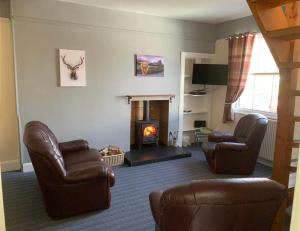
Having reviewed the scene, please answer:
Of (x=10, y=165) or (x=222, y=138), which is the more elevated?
(x=222, y=138)

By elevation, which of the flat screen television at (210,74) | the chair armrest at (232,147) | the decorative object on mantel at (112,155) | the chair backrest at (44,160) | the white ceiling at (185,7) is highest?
the white ceiling at (185,7)

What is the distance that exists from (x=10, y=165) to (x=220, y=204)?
372 cm

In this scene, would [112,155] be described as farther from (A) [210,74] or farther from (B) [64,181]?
(A) [210,74]

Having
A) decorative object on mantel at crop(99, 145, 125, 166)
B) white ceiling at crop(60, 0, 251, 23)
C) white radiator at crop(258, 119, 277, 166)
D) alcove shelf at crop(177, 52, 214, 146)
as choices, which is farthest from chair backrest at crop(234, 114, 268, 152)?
decorative object on mantel at crop(99, 145, 125, 166)

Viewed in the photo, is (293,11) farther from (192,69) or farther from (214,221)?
(192,69)

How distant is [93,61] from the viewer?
4.19 metres

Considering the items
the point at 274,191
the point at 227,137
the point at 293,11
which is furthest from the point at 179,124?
the point at 274,191

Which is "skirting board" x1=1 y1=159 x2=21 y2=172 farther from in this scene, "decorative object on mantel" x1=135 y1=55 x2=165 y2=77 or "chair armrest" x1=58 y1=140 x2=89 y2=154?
"decorative object on mantel" x1=135 y1=55 x2=165 y2=77

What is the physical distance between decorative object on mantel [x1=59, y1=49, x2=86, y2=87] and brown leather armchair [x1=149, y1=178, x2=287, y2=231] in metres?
3.20

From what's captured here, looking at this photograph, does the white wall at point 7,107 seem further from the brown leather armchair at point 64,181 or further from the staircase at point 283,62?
the staircase at point 283,62

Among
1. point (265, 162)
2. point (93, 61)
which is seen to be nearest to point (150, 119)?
point (93, 61)

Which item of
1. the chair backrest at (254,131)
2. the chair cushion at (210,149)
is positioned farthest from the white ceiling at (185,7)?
the chair cushion at (210,149)

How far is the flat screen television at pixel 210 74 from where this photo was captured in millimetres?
4941

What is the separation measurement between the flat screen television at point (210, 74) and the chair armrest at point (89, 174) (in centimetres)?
312
